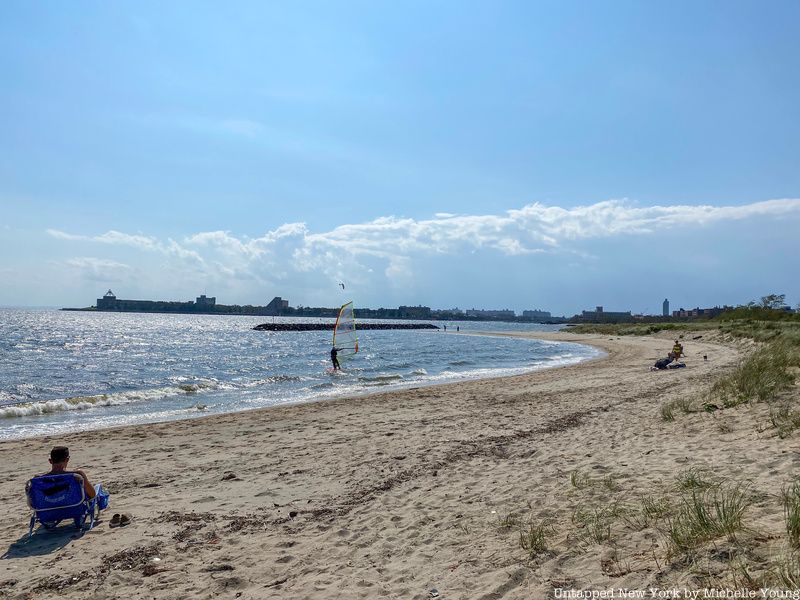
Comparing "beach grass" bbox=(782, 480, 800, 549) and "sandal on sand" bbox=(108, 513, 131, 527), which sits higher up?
"beach grass" bbox=(782, 480, 800, 549)

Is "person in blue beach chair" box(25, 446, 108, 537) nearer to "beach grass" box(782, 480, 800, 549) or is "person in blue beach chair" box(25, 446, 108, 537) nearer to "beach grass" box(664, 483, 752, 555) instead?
"beach grass" box(664, 483, 752, 555)

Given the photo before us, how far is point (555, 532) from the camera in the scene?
4.88 metres

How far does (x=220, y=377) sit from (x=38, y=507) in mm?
21451

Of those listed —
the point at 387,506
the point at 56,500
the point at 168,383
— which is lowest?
the point at 168,383

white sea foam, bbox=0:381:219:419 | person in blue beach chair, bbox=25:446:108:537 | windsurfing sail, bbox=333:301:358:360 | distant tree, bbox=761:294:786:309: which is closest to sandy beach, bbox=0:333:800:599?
person in blue beach chair, bbox=25:446:108:537

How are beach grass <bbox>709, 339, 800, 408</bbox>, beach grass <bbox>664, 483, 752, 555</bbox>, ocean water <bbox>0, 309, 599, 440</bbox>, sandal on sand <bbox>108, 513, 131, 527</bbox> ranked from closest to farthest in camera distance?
beach grass <bbox>664, 483, 752, 555</bbox> → sandal on sand <bbox>108, 513, 131, 527</bbox> → beach grass <bbox>709, 339, 800, 408</bbox> → ocean water <bbox>0, 309, 599, 440</bbox>

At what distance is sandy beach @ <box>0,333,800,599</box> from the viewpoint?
4375mm

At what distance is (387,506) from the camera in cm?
642

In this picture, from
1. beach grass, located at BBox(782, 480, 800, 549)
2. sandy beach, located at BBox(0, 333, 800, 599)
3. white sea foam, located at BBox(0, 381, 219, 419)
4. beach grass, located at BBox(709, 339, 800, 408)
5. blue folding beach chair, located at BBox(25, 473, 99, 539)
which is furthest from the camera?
white sea foam, located at BBox(0, 381, 219, 419)

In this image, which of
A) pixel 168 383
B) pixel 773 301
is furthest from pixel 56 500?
pixel 773 301

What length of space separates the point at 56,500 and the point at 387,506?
3.75 metres

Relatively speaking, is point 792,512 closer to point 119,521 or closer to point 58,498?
point 119,521

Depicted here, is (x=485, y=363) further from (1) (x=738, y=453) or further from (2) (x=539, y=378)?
(1) (x=738, y=453)

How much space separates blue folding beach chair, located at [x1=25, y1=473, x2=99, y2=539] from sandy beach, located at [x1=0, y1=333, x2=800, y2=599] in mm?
190
